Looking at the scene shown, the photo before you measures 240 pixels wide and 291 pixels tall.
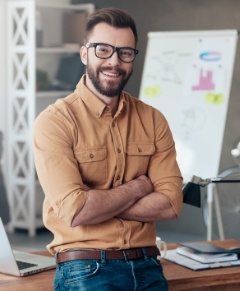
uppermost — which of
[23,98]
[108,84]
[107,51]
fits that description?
[107,51]

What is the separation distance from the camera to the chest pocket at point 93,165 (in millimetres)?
2357

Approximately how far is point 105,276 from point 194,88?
4123 millimetres

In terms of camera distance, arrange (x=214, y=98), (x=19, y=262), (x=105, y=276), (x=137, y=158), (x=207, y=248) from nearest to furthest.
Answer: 1. (x=105, y=276)
2. (x=137, y=158)
3. (x=19, y=262)
4. (x=207, y=248)
5. (x=214, y=98)

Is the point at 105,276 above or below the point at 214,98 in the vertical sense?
above

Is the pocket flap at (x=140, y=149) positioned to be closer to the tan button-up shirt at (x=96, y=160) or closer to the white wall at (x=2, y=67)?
the tan button-up shirt at (x=96, y=160)

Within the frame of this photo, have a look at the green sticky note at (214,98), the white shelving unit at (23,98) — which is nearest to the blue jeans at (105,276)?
the green sticky note at (214,98)

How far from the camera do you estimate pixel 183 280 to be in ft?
8.44

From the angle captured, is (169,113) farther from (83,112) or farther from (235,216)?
(83,112)

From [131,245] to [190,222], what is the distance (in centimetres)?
480

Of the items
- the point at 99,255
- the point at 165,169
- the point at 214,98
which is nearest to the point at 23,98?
the point at 214,98

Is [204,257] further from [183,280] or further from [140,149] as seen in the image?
[140,149]

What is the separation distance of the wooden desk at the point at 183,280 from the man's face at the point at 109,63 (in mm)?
683

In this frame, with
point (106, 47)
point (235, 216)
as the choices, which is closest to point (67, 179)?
point (106, 47)

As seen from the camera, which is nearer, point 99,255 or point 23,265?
point 99,255
